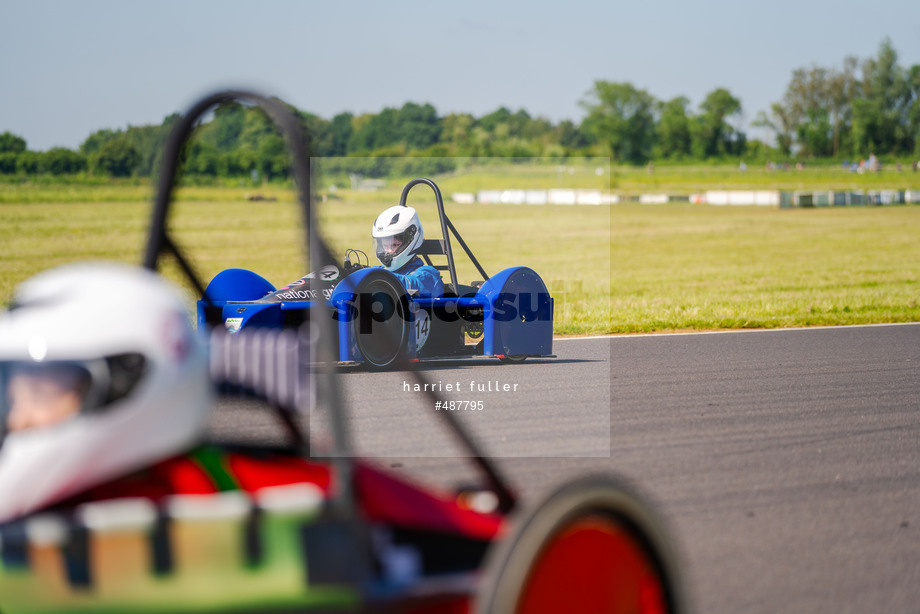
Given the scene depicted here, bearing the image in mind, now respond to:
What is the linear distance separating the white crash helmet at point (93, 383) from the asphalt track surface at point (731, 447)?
0.88 meters

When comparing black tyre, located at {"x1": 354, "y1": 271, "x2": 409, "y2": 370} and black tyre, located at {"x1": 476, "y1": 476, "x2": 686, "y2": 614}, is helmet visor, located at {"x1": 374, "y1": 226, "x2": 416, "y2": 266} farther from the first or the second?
black tyre, located at {"x1": 476, "y1": 476, "x2": 686, "y2": 614}

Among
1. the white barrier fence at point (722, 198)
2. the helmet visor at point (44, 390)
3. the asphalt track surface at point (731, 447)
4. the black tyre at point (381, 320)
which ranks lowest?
the asphalt track surface at point (731, 447)

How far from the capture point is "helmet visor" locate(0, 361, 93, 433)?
7.93 feet

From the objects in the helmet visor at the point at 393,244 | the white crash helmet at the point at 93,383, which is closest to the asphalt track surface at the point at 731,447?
the white crash helmet at the point at 93,383

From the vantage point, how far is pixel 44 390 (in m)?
2.45

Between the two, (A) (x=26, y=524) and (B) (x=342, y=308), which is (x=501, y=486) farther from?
(B) (x=342, y=308)

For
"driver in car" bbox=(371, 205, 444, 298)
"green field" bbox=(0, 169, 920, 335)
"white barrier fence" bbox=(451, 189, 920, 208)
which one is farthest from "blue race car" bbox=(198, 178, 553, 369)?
"white barrier fence" bbox=(451, 189, 920, 208)

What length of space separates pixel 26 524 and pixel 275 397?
32.3 inches

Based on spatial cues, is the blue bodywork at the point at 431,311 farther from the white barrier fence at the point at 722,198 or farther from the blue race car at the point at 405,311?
the white barrier fence at the point at 722,198

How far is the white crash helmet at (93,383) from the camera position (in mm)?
2398

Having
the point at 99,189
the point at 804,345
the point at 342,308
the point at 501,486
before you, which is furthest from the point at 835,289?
the point at 99,189

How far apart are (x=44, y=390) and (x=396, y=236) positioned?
801 cm

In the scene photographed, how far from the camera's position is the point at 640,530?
276 cm

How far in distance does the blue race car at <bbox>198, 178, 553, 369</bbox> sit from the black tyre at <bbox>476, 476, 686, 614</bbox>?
6346 millimetres
